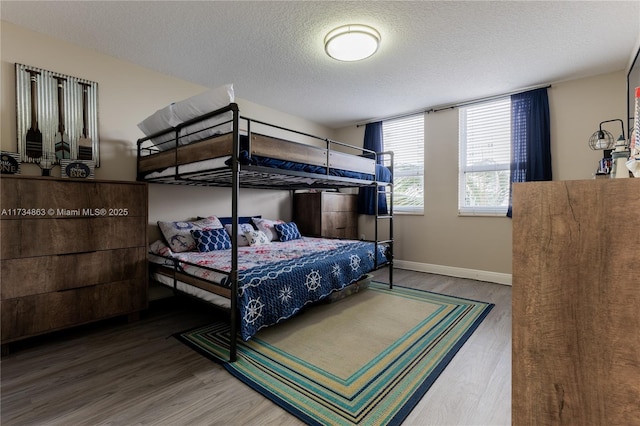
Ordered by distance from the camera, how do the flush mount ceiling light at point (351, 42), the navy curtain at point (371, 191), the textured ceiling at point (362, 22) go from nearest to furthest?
the textured ceiling at point (362, 22)
the flush mount ceiling light at point (351, 42)
the navy curtain at point (371, 191)

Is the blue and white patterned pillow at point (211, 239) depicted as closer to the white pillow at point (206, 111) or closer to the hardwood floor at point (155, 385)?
the hardwood floor at point (155, 385)

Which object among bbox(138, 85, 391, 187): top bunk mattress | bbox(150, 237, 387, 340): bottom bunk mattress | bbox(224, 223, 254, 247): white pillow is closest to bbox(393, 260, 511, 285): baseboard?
bbox(150, 237, 387, 340): bottom bunk mattress

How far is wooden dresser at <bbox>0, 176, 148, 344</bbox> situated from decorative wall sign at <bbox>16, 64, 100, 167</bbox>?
500mm

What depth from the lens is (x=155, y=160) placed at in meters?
2.70

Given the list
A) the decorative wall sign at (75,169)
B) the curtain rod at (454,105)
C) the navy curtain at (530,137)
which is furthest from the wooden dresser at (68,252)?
the navy curtain at (530,137)

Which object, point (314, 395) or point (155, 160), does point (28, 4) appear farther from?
point (314, 395)

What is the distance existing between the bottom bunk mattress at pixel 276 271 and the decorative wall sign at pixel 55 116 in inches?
43.3

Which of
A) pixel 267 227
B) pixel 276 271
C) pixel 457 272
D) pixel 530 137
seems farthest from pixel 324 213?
pixel 530 137

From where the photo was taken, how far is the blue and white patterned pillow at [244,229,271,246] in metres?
3.46

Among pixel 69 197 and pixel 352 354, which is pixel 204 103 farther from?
pixel 352 354

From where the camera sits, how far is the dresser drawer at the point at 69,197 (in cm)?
199

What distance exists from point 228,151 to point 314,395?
1.58 metres

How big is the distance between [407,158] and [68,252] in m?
4.22

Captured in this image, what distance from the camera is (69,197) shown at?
2211 millimetres
